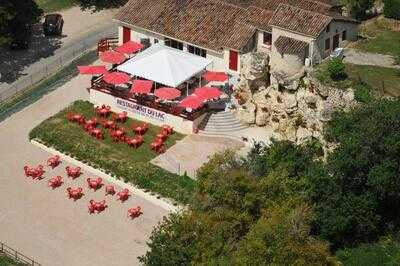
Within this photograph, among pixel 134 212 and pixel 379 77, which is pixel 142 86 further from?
pixel 379 77

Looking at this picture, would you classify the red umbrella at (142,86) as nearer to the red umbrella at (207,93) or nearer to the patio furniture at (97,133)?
the red umbrella at (207,93)

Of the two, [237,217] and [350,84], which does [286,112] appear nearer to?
[350,84]

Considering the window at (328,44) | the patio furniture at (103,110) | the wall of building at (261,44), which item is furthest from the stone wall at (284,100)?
the patio furniture at (103,110)

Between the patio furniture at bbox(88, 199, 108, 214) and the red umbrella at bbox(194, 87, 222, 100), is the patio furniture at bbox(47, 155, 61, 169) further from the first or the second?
the red umbrella at bbox(194, 87, 222, 100)

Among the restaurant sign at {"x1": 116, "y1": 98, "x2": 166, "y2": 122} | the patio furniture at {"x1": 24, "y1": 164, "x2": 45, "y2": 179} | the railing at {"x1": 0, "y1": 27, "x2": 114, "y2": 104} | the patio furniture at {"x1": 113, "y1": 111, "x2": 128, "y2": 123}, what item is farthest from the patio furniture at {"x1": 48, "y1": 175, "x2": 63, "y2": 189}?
the railing at {"x1": 0, "y1": 27, "x2": 114, "y2": 104}

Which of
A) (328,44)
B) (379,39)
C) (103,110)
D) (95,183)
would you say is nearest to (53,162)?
(95,183)

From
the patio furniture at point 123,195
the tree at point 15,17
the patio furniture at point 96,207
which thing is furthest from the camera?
the tree at point 15,17
